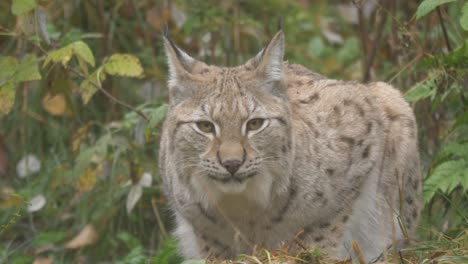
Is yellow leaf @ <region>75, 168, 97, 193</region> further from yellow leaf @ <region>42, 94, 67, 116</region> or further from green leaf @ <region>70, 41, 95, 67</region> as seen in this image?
green leaf @ <region>70, 41, 95, 67</region>

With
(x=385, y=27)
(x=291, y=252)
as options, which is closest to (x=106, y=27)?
(x=385, y=27)

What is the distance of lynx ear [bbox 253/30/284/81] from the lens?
18.2ft

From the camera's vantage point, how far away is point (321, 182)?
5.79m

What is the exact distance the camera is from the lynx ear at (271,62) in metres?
5.55

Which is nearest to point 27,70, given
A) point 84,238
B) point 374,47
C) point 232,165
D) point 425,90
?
point 232,165

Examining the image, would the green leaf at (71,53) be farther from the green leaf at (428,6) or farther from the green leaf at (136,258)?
the green leaf at (428,6)

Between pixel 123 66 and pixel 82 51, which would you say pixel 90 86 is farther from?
pixel 82 51

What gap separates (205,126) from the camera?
17.6ft

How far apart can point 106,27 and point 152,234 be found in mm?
2042

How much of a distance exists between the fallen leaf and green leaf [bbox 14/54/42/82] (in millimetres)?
1832

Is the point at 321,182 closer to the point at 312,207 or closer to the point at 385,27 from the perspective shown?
the point at 312,207

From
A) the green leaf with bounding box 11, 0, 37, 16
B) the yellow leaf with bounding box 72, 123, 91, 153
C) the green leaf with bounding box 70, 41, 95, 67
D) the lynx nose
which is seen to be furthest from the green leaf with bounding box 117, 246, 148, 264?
the green leaf with bounding box 11, 0, 37, 16

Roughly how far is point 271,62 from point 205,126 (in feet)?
1.86

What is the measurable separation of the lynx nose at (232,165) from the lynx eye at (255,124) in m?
0.26
